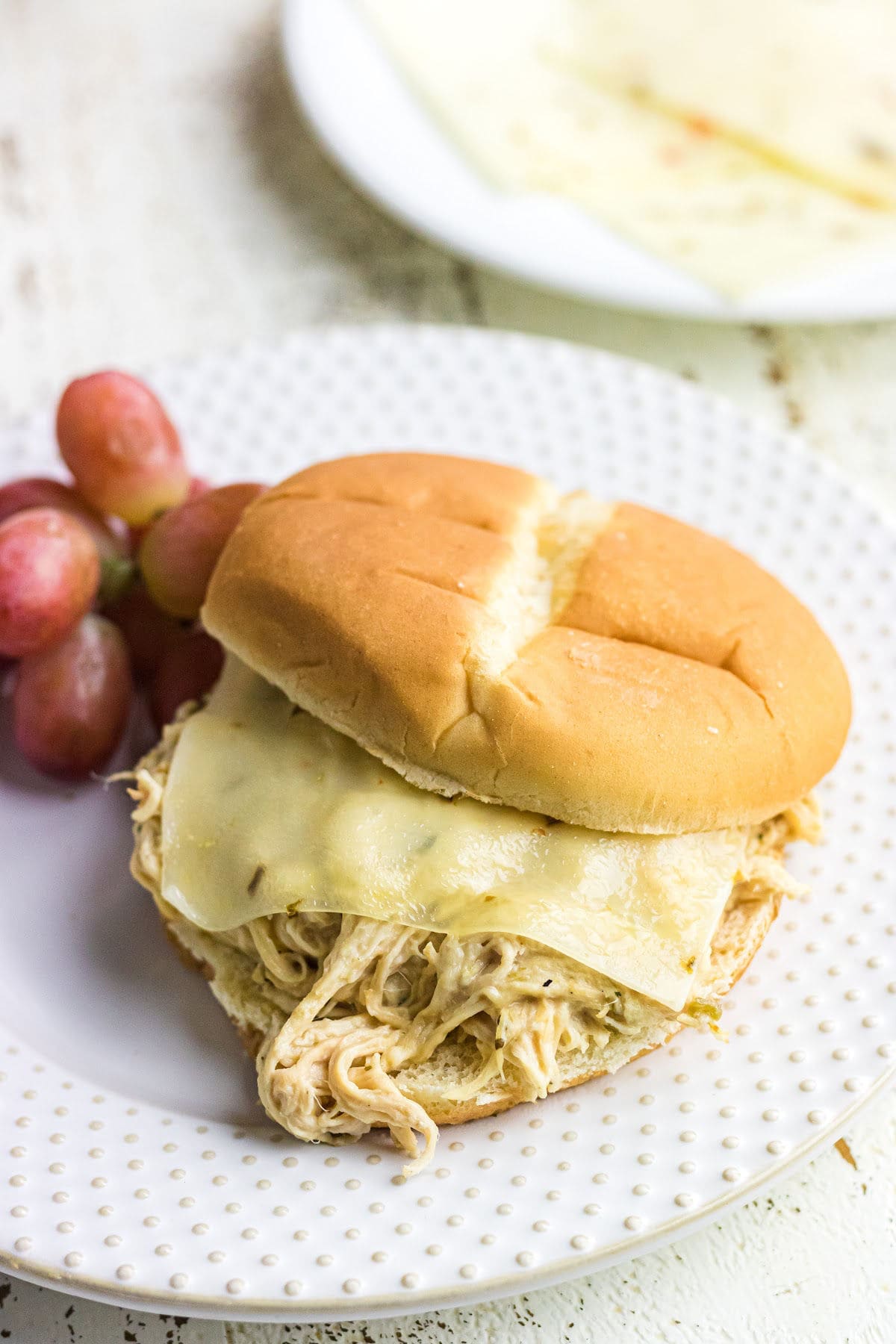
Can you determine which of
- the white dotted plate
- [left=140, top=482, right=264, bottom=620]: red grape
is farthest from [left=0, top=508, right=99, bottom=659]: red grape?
the white dotted plate

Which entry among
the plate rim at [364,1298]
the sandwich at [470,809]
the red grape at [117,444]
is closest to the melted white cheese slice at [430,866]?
the sandwich at [470,809]

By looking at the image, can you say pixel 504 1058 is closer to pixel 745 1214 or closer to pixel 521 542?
pixel 745 1214

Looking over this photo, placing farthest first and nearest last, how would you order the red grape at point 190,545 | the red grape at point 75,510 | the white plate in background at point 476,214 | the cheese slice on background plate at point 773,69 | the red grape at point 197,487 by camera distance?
the cheese slice on background plate at point 773,69 < the white plate in background at point 476,214 < the red grape at point 197,487 < the red grape at point 75,510 < the red grape at point 190,545

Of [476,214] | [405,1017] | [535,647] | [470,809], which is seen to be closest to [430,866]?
[470,809]

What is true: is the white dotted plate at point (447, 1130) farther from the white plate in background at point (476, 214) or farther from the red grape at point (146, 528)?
the white plate in background at point (476, 214)

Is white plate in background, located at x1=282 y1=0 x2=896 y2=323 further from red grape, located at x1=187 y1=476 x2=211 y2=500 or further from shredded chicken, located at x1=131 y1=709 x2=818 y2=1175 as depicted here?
shredded chicken, located at x1=131 y1=709 x2=818 y2=1175

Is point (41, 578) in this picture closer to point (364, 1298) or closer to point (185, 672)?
point (185, 672)

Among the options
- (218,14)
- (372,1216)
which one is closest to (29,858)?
(372,1216)
